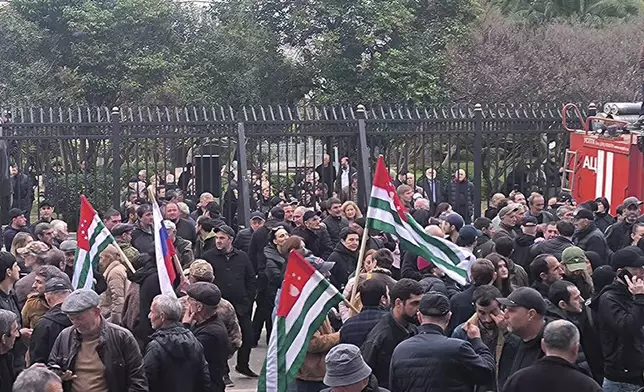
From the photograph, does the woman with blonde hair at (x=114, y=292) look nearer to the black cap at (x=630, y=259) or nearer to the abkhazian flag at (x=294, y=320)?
the abkhazian flag at (x=294, y=320)

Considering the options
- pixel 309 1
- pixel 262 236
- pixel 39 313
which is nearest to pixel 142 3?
pixel 309 1

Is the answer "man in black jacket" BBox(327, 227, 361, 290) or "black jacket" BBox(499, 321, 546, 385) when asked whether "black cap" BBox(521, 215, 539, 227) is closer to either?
"man in black jacket" BBox(327, 227, 361, 290)

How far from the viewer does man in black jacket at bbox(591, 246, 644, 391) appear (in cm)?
790

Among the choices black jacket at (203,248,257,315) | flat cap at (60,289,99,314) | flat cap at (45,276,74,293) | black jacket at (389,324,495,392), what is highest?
flat cap at (60,289,99,314)

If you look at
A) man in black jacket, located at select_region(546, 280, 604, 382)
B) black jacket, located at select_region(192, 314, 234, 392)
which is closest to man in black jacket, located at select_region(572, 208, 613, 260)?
man in black jacket, located at select_region(546, 280, 604, 382)

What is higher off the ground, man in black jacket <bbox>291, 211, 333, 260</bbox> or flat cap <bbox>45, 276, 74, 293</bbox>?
flat cap <bbox>45, 276, 74, 293</bbox>

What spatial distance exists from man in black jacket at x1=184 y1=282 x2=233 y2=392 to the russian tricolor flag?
2.13 ft

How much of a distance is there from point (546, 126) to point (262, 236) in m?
6.77

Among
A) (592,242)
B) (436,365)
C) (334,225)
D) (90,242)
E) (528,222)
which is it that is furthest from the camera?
(334,225)

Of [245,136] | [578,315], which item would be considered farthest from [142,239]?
[578,315]

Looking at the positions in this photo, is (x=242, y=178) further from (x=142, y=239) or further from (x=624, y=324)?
(x=624, y=324)

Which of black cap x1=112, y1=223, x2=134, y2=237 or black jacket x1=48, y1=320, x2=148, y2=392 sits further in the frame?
black cap x1=112, y1=223, x2=134, y2=237

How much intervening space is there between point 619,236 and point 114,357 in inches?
287

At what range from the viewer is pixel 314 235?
1296 cm
